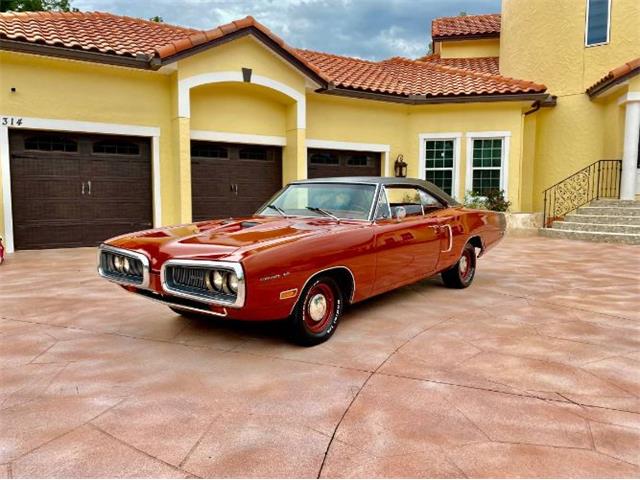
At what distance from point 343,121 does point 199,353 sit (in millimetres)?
10068

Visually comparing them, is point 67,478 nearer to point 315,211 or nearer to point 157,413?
point 157,413

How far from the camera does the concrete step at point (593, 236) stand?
1074cm

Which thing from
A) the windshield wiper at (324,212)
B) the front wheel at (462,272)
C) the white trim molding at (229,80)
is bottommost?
the front wheel at (462,272)

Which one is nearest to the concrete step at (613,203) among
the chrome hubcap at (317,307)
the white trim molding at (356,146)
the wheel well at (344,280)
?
the white trim molding at (356,146)

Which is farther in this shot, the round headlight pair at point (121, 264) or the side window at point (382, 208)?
the side window at point (382, 208)

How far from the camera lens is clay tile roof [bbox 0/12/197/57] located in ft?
28.7

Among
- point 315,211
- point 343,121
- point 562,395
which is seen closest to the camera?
point 562,395

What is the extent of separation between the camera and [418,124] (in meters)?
13.7

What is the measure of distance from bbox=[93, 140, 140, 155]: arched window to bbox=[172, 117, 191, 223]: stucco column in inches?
34.6

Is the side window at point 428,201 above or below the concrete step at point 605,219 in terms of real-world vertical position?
above

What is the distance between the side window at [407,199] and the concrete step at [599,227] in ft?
26.6

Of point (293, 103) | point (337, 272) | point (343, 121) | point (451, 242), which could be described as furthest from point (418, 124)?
point (337, 272)

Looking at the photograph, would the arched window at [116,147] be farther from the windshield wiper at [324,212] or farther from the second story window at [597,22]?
the second story window at [597,22]

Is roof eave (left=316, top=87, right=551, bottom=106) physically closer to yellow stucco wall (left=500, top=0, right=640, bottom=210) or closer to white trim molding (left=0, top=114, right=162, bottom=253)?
yellow stucco wall (left=500, top=0, right=640, bottom=210)
